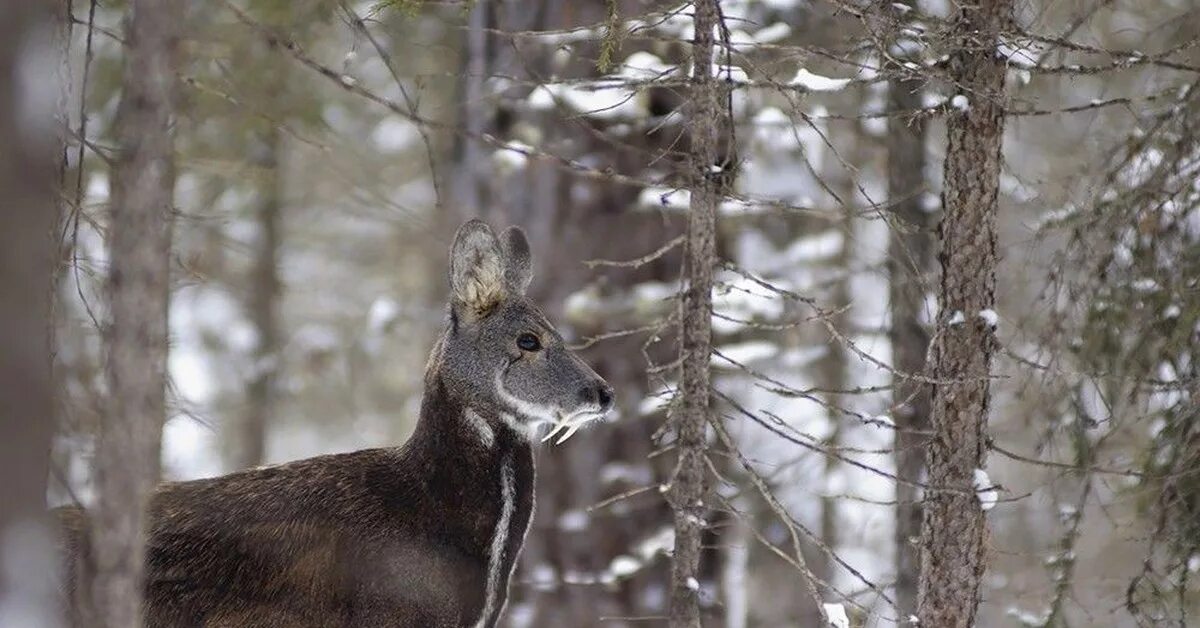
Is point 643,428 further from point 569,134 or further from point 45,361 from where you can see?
point 45,361

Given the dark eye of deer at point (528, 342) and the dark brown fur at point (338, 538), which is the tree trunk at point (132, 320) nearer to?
the dark brown fur at point (338, 538)

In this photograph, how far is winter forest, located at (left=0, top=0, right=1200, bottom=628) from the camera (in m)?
5.72

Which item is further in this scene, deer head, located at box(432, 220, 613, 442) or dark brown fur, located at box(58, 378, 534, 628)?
deer head, located at box(432, 220, 613, 442)

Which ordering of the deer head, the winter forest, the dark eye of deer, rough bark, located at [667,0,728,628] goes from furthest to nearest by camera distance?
1. the dark eye of deer
2. the deer head
3. rough bark, located at [667,0,728,628]
4. the winter forest

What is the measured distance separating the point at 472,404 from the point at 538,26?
5240 mm

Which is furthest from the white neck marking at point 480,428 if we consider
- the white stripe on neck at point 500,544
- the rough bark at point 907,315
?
the rough bark at point 907,315

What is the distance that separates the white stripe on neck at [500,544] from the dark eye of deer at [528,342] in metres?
0.70

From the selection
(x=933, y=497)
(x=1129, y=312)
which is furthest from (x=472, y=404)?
(x=1129, y=312)

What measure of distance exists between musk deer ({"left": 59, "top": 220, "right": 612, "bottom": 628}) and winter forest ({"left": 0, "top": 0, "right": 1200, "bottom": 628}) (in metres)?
0.18

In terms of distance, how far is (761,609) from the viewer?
795 inches

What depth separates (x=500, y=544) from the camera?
7898 millimetres

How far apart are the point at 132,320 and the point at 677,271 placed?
7490 mm

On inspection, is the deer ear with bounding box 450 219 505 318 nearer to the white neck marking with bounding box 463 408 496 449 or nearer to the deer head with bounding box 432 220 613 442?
the deer head with bounding box 432 220 613 442

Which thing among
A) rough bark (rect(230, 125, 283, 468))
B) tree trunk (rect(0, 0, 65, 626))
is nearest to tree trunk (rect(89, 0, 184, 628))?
tree trunk (rect(0, 0, 65, 626))
